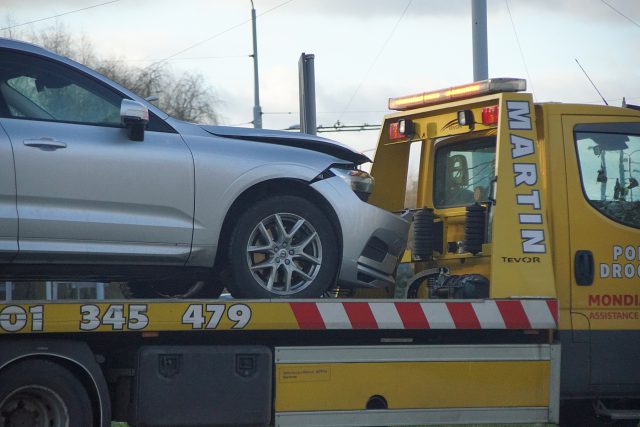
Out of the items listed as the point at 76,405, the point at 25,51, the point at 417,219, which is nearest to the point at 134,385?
the point at 76,405

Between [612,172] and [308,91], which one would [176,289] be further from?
[612,172]

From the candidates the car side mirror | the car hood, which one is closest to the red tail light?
the car hood

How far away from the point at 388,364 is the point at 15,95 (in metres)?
2.70

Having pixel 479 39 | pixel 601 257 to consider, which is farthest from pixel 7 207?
pixel 479 39

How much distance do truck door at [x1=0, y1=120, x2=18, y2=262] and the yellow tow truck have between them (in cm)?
35

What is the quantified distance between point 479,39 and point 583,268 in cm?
555

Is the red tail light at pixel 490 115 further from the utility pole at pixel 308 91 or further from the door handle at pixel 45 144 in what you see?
the door handle at pixel 45 144

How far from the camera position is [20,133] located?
595cm

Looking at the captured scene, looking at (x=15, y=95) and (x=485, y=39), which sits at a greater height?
(x=485, y=39)

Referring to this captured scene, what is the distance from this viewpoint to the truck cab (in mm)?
6668

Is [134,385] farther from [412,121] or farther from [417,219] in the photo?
[412,121]

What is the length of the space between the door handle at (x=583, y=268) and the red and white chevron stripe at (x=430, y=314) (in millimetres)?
380

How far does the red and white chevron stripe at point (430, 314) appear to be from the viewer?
6230mm

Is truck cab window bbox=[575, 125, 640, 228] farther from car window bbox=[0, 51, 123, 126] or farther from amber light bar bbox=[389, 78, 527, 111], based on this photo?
car window bbox=[0, 51, 123, 126]
